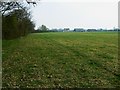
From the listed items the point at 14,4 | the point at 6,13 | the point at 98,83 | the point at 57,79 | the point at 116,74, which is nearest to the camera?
the point at 98,83

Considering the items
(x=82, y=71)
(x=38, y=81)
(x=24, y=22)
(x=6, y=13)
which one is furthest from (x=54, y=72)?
(x=24, y=22)

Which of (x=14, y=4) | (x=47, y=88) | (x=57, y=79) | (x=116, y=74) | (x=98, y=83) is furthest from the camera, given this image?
(x=14, y=4)

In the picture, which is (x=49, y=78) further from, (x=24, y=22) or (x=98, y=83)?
(x=24, y=22)

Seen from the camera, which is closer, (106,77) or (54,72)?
(106,77)

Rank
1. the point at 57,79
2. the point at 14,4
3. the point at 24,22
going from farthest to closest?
the point at 24,22, the point at 14,4, the point at 57,79

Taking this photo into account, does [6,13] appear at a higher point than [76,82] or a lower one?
higher

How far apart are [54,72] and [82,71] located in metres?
1.60

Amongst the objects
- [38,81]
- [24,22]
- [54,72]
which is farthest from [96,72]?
[24,22]

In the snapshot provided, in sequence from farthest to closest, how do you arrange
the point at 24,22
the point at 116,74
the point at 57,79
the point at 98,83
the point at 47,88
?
1. the point at 24,22
2. the point at 116,74
3. the point at 57,79
4. the point at 98,83
5. the point at 47,88

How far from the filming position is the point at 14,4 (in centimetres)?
3809

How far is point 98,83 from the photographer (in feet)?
39.6

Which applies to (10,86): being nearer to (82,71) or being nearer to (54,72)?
(54,72)

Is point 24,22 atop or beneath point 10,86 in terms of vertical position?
atop

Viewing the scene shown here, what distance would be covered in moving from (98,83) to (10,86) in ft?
12.5
